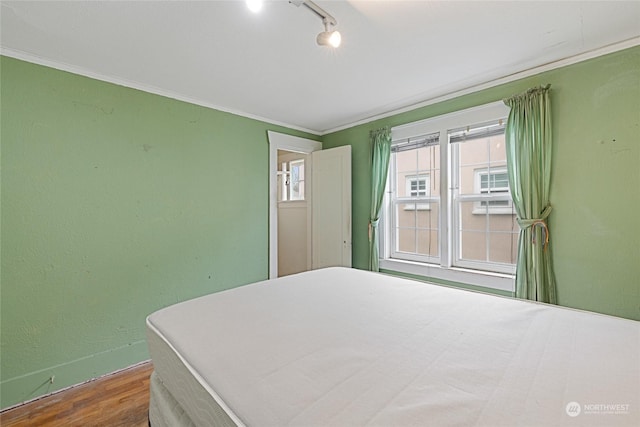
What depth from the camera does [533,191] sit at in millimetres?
2061

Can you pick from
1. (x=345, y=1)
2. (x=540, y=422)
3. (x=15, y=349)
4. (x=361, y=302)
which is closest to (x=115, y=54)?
(x=345, y=1)

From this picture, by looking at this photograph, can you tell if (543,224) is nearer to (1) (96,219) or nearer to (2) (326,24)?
(2) (326,24)

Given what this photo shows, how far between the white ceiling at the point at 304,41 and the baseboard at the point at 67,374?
2253 millimetres

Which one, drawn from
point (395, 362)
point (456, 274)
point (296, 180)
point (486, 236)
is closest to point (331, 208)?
point (296, 180)

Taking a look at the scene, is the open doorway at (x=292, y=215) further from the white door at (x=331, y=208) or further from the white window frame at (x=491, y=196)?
the white window frame at (x=491, y=196)

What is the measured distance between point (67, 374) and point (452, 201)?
3556mm

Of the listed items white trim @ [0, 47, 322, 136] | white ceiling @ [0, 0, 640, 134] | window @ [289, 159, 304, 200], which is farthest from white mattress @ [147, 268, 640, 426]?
window @ [289, 159, 304, 200]

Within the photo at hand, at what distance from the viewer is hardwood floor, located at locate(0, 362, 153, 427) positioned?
170 centimetres

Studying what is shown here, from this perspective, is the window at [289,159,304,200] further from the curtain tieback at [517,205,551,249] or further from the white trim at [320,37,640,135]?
the curtain tieback at [517,205,551,249]

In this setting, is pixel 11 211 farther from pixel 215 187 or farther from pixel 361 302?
pixel 361 302

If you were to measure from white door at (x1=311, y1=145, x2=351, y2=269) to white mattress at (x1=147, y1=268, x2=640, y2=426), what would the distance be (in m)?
1.95

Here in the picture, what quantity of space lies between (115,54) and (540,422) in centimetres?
284

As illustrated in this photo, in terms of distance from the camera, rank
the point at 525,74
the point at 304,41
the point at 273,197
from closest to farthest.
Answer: the point at 304,41 → the point at 525,74 → the point at 273,197

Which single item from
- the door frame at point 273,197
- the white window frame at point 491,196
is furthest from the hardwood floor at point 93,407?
the white window frame at point 491,196
